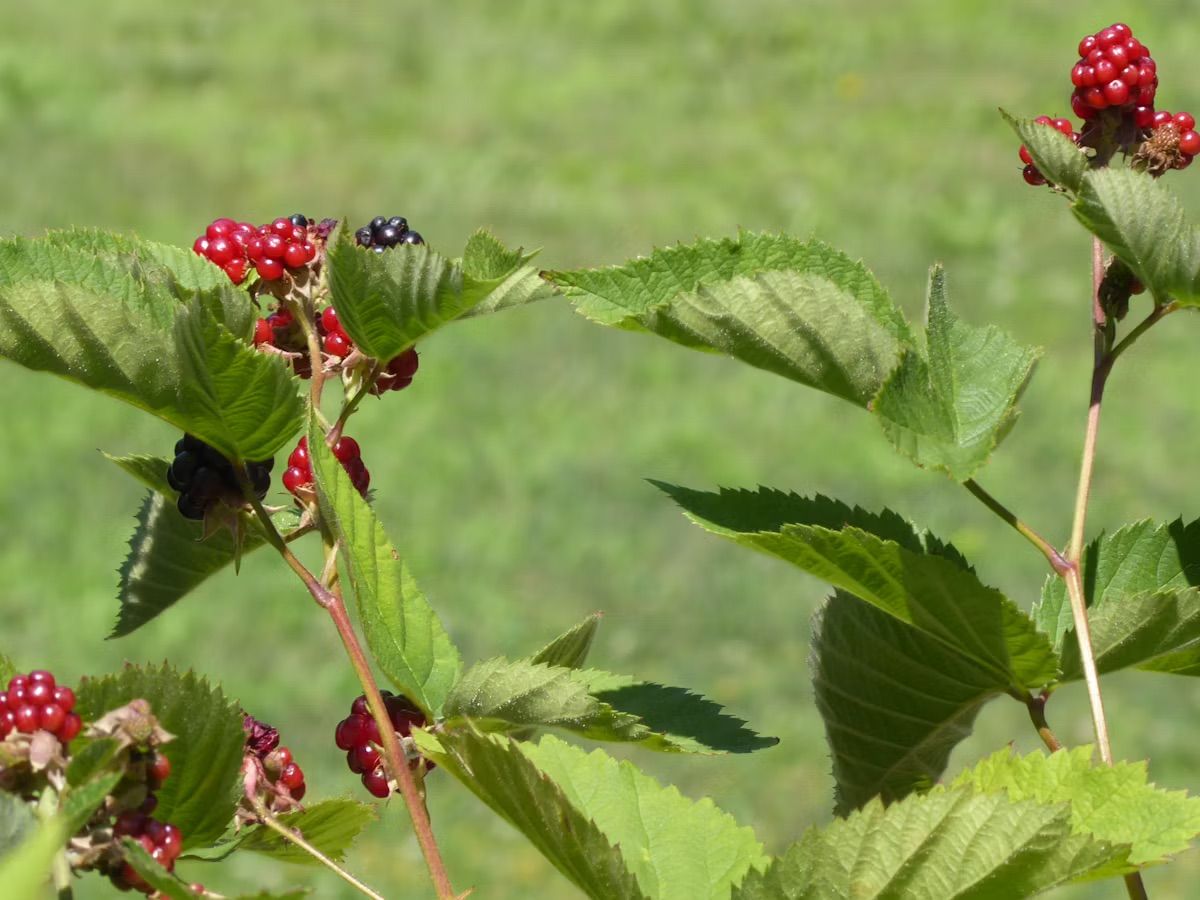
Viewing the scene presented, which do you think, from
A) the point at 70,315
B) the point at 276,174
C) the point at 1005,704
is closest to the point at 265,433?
the point at 70,315

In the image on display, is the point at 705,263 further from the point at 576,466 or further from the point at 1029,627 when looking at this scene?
the point at 576,466

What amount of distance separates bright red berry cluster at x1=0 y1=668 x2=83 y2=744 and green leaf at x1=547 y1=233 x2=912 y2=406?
0.47 meters

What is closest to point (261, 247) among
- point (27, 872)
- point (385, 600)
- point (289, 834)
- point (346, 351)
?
point (346, 351)

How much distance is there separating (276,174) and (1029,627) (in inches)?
542

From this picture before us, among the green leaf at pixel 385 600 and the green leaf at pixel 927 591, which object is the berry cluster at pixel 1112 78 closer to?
the green leaf at pixel 927 591

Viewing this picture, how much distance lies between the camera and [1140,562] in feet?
4.30

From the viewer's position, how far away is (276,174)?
1437cm

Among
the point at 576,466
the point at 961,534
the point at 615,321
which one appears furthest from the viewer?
the point at 576,466

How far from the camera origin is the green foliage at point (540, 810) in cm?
97

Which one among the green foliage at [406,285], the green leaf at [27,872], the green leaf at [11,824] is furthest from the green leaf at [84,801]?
the green foliage at [406,285]

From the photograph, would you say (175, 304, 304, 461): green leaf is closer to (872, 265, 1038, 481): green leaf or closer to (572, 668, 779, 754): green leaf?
(572, 668, 779, 754): green leaf

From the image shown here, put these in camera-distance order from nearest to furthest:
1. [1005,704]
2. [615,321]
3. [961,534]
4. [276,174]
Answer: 1. [615,321]
2. [1005,704]
3. [961,534]
4. [276,174]

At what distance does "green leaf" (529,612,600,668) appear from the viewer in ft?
4.06

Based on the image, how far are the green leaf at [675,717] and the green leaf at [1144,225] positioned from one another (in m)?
0.42
